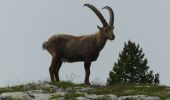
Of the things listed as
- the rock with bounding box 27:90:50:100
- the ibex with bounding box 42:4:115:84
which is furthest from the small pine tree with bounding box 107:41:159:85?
the rock with bounding box 27:90:50:100

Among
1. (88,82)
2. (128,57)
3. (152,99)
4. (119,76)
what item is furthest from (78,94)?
(128,57)

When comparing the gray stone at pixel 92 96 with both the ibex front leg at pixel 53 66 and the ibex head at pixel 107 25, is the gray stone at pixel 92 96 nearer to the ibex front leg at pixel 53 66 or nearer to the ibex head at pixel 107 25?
the ibex head at pixel 107 25

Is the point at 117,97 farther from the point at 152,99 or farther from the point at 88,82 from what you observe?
the point at 88,82

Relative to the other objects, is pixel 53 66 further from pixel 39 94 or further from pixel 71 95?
pixel 71 95

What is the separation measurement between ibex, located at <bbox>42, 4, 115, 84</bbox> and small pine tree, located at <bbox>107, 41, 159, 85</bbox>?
57.3ft

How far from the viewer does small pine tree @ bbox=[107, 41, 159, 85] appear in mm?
50312

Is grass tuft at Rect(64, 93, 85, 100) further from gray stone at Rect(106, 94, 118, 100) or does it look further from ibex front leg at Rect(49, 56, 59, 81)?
ibex front leg at Rect(49, 56, 59, 81)

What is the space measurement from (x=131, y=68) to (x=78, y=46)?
21.5 m

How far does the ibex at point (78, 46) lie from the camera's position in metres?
31.1

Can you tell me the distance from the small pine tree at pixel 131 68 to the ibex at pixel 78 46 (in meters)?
17.5

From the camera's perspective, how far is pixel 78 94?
2573 centimetres

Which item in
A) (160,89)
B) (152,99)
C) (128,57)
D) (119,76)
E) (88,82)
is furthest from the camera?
(128,57)

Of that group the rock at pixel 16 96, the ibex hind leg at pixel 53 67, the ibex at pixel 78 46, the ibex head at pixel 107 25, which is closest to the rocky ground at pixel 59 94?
the rock at pixel 16 96

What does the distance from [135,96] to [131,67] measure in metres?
27.5
